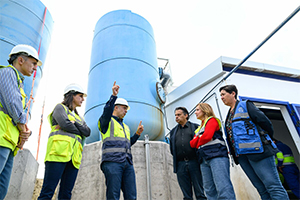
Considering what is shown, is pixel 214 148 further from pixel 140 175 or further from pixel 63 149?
pixel 140 175

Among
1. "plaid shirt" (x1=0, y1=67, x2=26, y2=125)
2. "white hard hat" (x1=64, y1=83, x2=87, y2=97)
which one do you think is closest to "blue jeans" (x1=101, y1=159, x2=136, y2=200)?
"white hard hat" (x1=64, y1=83, x2=87, y2=97)

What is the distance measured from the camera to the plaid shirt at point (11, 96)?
176 centimetres

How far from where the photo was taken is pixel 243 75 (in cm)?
538

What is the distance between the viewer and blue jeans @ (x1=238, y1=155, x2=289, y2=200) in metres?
2.04

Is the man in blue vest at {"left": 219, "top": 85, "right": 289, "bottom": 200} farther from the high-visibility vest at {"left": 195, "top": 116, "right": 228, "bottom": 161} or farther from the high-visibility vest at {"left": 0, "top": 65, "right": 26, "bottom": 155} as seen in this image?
the high-visibility vest at {"left": 0, "top": 65, "right": 26, "bottom": 155}

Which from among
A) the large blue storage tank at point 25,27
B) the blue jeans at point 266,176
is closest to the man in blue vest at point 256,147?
the blue jeans at point 266,176

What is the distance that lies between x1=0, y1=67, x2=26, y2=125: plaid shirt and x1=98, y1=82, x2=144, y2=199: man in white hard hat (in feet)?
3.16

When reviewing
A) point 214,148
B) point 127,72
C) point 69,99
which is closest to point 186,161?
point 214,148

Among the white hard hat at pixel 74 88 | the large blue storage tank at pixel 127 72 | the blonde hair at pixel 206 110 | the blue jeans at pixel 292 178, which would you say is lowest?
the blue jeans at pixel 292 178

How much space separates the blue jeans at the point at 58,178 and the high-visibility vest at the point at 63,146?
6 centimetres

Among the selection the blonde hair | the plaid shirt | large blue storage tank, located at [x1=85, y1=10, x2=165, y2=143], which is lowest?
the plaid shirt

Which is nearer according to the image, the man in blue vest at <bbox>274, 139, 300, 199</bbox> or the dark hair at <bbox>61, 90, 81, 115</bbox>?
the dark hair at <bbox>61, 90, 81, 115</bbox>

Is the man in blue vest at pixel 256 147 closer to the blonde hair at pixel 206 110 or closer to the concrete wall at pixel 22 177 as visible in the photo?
the blonde hair at pixel 206 110

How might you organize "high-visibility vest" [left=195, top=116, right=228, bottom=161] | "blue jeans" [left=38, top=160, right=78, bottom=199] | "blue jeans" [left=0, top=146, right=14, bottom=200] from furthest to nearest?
"high-visibility vest" [left=195, top=116, right=228, bottom=161] < "blue jeans" [left=38, top=160, right=78, bottom=199] < "blue jeans" [left=0, top=146, right=14, bottom=200]
